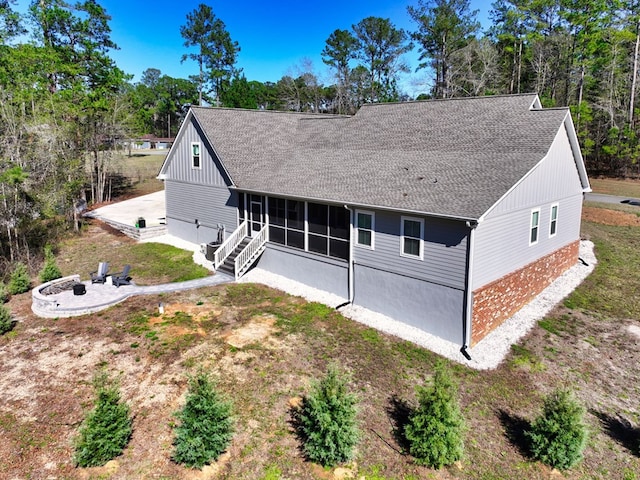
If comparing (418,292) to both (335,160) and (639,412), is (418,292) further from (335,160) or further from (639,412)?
(335,160)

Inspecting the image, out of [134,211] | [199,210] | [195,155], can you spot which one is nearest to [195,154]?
[195,155]

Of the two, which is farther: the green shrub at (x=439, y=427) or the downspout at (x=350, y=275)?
the downspout at (x=350, y=275)

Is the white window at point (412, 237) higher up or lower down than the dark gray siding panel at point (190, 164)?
lower down

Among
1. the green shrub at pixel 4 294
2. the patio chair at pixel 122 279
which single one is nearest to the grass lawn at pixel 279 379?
the green shrub at pixel 4 294

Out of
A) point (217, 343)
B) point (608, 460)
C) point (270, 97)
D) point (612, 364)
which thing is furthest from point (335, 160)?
point (270, 97)

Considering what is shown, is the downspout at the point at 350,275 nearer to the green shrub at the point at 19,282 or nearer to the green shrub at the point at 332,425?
the green shrub at the point at 332,425

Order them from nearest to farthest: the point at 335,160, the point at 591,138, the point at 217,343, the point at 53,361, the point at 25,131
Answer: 1. the point at 53,361
2. the point at 217,343
3. the point at 335,160
4. the point at 25,131
5. the point at 591,138
